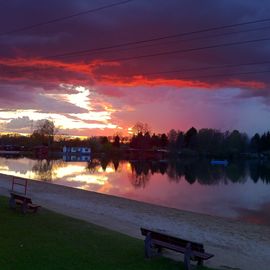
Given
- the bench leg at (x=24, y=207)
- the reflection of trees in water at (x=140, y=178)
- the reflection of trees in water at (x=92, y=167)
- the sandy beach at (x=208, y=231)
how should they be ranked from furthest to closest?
the reflection of trees in water at (x=92, y=167) < the reflection of trees in water at (x=140, y=178) < the bench leg at (x=24, y=207) < the sandy beach at (x=208, y=231)

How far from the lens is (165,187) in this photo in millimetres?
52125

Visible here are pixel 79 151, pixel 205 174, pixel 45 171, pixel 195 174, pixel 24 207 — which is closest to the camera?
pixel 24 207

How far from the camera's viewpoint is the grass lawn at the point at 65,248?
9727 millimetres

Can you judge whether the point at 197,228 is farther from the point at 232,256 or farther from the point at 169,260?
the point at 169,260

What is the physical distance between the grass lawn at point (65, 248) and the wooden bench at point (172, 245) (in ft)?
1.17

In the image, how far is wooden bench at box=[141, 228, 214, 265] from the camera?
10211 mm

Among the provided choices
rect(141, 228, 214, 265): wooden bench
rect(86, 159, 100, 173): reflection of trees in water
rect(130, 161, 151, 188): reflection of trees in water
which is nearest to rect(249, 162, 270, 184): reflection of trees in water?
rect(130, 161, 151, 188): reflection of trees in water

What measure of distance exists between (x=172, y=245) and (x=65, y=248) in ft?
9.38

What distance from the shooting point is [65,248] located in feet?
37.1

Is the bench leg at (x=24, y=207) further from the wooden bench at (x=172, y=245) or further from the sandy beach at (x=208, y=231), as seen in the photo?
the wooden bench at (x=172, y=245)

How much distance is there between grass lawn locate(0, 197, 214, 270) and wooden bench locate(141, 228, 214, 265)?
0.36 m

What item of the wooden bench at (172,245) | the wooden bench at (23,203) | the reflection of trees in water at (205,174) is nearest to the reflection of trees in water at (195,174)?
the reflection of trees in water at (205,174)

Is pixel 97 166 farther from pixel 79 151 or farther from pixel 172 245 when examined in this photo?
pixel 79 151

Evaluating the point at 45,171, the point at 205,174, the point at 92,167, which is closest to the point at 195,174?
the point at 205,174
